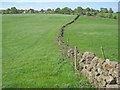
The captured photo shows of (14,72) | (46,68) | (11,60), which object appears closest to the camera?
(14,72)

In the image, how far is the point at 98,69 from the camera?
1215cm

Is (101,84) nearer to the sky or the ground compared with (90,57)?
nearer to the ground

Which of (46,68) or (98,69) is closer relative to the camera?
(98,69)

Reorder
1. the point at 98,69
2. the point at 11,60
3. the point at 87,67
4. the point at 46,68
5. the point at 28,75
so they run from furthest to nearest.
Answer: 1. the point at 11,60
2. the point at 46,68
3. the point at 28,75
4. the point at 87,67
5. the point at 98,69

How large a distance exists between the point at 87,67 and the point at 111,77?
3.48m

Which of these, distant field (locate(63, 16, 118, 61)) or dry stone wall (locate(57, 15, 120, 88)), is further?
distant field (locate(63, 16, 118, 61))

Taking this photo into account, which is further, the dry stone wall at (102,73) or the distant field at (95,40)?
the distant field at (95,40)

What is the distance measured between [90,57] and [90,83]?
11.0 ft

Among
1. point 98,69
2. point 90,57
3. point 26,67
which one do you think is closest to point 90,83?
point 98,69

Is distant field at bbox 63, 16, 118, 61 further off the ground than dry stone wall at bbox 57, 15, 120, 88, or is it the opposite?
→ distant field at bbox 63, 16, 118, 61

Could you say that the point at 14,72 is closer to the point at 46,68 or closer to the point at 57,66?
the point at 46,68

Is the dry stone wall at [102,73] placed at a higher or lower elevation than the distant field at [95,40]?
lower

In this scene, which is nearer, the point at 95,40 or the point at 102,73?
the point at 102,73

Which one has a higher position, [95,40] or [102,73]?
[95,40]
